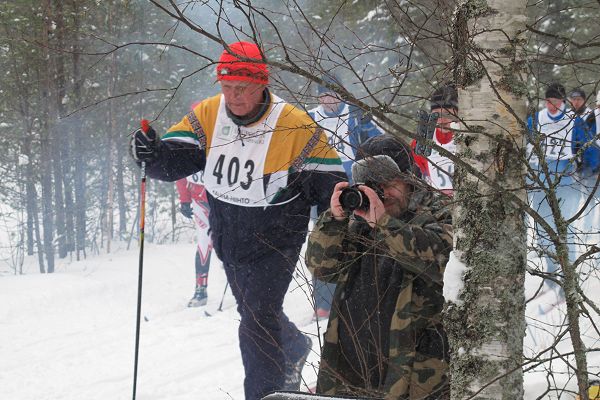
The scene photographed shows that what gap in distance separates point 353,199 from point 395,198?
0.72 feet

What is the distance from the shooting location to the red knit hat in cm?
186

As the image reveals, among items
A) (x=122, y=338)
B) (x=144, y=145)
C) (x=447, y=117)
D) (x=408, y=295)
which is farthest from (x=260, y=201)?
(x=122, y=338)

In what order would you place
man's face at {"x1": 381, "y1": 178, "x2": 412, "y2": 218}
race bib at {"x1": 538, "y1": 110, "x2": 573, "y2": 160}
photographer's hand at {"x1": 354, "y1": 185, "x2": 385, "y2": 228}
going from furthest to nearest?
man's face at {"x1": 381, "y1": 178, "x2": 412, "y2": 218}, photographer's hand at {"x1": 354, "y1": 185, "x2": 385, "y2": 228}, race bib at {"x1": 538, "y1": 110, "x2": 573, "y2": 160}

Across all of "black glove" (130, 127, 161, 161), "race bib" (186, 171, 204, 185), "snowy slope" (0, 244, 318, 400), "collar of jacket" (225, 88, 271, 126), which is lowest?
"snowy slope" (0, 244, 318, 400)

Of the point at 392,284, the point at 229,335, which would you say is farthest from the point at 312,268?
the point at 229,335

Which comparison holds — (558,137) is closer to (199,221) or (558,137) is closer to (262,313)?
(262,313)

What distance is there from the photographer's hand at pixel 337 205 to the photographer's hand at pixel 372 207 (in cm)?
9

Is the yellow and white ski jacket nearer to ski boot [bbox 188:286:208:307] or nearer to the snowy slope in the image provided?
the snowy slope

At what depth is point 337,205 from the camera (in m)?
3.01

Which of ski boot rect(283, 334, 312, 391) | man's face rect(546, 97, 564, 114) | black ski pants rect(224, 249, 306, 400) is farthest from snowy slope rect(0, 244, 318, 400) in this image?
man's face rect(546, 97, 564, 114)

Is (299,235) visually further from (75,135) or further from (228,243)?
(75,135)

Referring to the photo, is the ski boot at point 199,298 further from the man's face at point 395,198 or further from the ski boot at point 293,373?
the man's face at point 395,198

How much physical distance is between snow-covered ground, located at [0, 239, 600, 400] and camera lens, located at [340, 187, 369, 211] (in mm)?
506

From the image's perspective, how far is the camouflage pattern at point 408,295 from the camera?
273 centimetres
